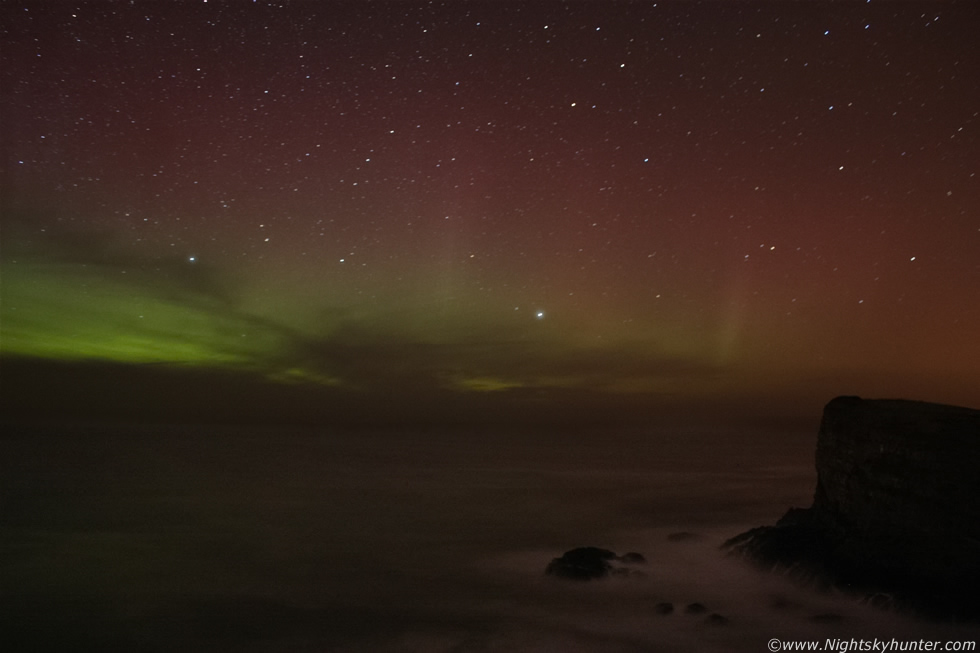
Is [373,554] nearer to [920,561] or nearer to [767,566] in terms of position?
[767,566]

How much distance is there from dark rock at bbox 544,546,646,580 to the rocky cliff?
290cm

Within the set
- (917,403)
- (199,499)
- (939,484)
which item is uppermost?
(917,403)

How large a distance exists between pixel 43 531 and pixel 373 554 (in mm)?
11938

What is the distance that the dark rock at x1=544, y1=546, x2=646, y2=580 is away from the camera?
1412cm

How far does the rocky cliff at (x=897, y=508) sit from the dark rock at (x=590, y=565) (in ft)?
9.52

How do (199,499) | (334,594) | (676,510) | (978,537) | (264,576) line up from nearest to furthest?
(978,537), (334,594), (264,576), (676,510), (199,499)

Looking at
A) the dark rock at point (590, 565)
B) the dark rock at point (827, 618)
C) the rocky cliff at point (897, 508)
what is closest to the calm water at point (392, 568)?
the dark rock at point (827, 618)

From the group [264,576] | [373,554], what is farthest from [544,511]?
[264,576]

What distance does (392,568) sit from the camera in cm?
1738

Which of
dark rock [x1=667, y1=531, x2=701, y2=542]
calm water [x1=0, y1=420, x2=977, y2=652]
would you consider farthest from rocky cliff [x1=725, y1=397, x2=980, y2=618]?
dark rock [x1=667, y1=531, x2=701, y2=542]

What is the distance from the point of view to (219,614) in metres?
13.5

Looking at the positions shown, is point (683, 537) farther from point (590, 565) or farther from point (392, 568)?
point (392, 568)

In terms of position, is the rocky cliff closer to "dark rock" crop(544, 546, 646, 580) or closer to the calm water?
the calm water

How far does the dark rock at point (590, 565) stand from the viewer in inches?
556
